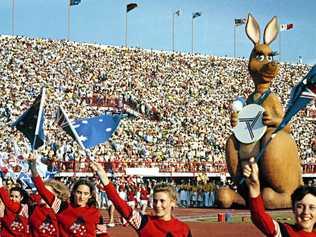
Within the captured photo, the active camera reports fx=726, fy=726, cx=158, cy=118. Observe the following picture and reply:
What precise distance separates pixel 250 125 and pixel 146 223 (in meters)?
15.7

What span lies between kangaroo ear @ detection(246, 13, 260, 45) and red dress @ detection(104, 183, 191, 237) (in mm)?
16968

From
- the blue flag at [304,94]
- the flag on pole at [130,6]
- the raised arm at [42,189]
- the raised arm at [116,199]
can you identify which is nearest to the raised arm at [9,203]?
the raised arm at [42,189]

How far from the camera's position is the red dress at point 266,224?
4125 mm

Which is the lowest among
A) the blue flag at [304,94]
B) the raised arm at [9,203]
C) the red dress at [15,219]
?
the red dress at [15,219]

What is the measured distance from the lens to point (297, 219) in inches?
163

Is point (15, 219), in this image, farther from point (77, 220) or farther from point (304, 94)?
point (304, 94)

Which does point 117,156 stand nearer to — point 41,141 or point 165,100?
point 165,100

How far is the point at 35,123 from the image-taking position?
29.4ft

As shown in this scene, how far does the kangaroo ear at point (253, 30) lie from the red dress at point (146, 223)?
55.7 feet

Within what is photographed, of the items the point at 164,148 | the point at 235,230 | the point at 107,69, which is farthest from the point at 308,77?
the point at 107,69

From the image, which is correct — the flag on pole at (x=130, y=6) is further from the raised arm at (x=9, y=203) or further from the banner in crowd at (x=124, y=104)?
the raised arm at (x=9, y=203)

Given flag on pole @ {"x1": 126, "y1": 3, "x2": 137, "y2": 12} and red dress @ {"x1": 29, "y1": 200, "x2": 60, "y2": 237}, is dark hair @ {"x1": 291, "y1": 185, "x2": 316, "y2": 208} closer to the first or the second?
red dress @ {"x1": 29, "y1": 200, "x2": 60, "y2": 237}

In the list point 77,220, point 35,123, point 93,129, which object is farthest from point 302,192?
point 35,123

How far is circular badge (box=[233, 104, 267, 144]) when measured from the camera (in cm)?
1972
